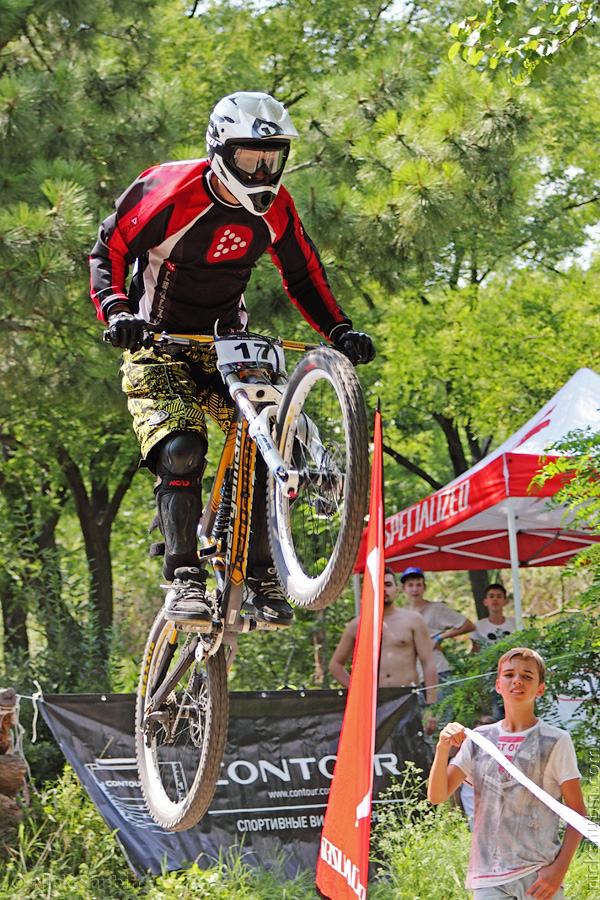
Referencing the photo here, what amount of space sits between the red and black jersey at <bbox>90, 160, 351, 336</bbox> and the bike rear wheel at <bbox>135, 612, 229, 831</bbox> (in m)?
1.43

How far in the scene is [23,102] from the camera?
8.88m

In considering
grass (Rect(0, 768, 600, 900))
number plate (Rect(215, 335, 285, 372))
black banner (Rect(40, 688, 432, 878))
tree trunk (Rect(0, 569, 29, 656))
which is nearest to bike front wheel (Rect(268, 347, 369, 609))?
number plate (Rect(215, 335, 285, 372))

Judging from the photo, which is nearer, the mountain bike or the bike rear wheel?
the mountain bike

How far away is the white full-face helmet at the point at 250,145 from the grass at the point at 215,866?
4.29m

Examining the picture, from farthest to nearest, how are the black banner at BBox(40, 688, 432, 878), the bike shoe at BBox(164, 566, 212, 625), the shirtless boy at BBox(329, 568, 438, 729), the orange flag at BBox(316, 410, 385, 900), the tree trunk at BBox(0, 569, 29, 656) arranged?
the tree trunk at BBox(0, 569, 29, 656) → the shirtless boy at BBox(329, 568, 438, 729) → the black banner at BBox(40, 688, 432, 878) → the bike shoe at BBox(164, 566, 212, 625) → the orange flag at BBox(316, 410, 385, 900)

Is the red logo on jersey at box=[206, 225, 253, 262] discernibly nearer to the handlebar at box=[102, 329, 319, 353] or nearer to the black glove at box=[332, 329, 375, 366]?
the handlebar at box=[102, 329, 319, 353]

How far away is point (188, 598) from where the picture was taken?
4062 millimetres

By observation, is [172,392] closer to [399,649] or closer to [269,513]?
[269,513]

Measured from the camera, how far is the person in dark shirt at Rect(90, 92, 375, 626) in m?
3.89

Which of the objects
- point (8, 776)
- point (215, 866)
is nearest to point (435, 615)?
point (215, 866)

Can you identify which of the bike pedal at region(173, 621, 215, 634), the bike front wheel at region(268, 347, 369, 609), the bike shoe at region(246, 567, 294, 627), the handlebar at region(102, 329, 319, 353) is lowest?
the bike pedal at region(173, 621, 215, 634)

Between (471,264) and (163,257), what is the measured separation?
15.0m

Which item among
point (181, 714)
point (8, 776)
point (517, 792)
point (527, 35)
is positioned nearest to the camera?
point (517, 792)

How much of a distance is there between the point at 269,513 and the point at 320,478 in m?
0.44
